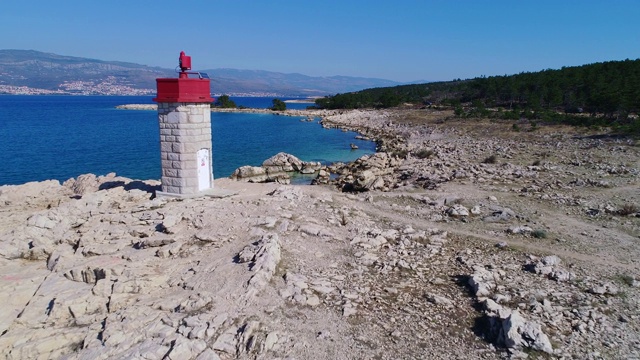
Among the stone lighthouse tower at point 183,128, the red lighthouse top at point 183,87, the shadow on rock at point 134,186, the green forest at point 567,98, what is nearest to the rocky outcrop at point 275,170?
the shadow on rock at point 134,186

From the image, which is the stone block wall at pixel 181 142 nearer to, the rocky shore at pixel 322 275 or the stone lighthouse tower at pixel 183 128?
the stone lighthouse tower at pixel 183 128

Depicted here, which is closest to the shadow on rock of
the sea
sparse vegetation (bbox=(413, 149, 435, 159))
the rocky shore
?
A: the rocky shore

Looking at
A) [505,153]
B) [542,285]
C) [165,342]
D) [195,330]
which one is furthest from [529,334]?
[505,153]

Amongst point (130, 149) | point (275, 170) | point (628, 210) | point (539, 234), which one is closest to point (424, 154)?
point (275, 170)

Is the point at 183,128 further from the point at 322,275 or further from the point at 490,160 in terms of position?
the point at 490,160

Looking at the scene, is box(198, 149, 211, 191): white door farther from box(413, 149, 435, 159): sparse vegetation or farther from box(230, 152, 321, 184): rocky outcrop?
box(413, 149, 435, 159): sparse vegetation
